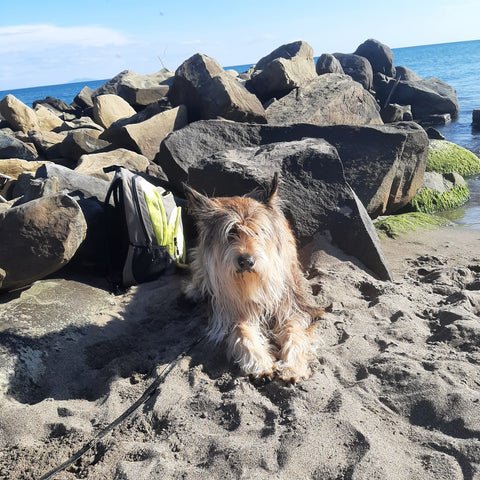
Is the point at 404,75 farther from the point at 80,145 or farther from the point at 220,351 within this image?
the point at 220,351

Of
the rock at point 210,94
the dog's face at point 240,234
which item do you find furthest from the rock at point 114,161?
the dog's face at point 240,234

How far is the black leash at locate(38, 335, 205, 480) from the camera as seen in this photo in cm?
276

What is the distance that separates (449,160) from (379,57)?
17.0m

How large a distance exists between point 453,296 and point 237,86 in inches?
247

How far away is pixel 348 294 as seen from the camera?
4828 mm

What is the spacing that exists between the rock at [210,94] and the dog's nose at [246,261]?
5773 millimetres

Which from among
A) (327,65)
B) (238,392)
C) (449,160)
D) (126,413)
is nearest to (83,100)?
(327,65)

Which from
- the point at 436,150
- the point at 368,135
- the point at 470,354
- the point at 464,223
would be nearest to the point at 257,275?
the point at 470,354

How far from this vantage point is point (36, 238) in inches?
170

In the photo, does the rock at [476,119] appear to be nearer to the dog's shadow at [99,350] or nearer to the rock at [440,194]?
the rock at [440,194]

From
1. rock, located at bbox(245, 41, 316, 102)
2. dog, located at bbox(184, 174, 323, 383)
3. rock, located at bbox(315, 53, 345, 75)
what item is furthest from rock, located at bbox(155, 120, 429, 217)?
rock, located at bbox(315, 53, 345, 75)

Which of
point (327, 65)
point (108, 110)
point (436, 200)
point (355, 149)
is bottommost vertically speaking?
point (436, 200)

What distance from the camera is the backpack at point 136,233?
5.30 metres

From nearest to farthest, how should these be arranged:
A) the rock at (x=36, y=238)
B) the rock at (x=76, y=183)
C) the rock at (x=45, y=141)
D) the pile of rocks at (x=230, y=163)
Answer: the rock at (x=36, y=238), the pile of rocks at (x=230, y=163), the rock at (x=76, y=183), the rock at (x=45, y=141)
